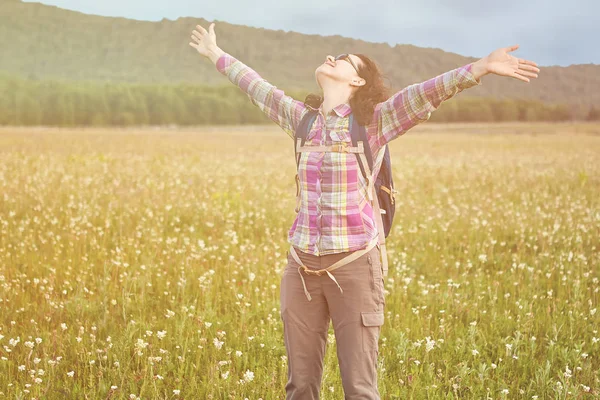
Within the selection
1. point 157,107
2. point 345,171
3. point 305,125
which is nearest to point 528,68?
point 345,171

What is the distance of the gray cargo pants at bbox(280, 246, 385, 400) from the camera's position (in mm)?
3449

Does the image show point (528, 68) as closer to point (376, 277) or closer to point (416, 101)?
point (416, 101)

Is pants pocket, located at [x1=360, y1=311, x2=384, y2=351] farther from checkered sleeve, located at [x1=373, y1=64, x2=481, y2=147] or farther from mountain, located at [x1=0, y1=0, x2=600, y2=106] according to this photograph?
mountain, located at [x1=0, y1=0, x2=600, y2=106]

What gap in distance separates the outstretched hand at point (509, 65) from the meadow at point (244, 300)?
209 cm

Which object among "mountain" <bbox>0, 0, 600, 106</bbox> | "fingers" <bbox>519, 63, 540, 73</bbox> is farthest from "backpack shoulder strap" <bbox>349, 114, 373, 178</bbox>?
"mountain" <bbox>0, 0, 600, 106</bbox>

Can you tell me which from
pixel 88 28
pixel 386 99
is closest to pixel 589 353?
pixel 386 99

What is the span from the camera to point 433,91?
135 inches

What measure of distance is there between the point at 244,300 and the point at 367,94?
3.07 meters

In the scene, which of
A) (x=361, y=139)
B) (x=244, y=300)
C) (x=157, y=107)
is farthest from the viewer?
(x=157, y=107)

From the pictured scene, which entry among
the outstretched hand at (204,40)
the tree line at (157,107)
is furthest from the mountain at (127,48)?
the outstretched hand at (204,40)

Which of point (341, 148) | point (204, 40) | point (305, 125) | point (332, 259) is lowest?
point (332, 259)

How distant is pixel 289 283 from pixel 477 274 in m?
4.57

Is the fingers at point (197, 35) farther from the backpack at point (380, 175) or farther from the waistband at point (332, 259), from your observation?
the waistband at point (332, 259)

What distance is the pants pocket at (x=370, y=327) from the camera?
343 cm
